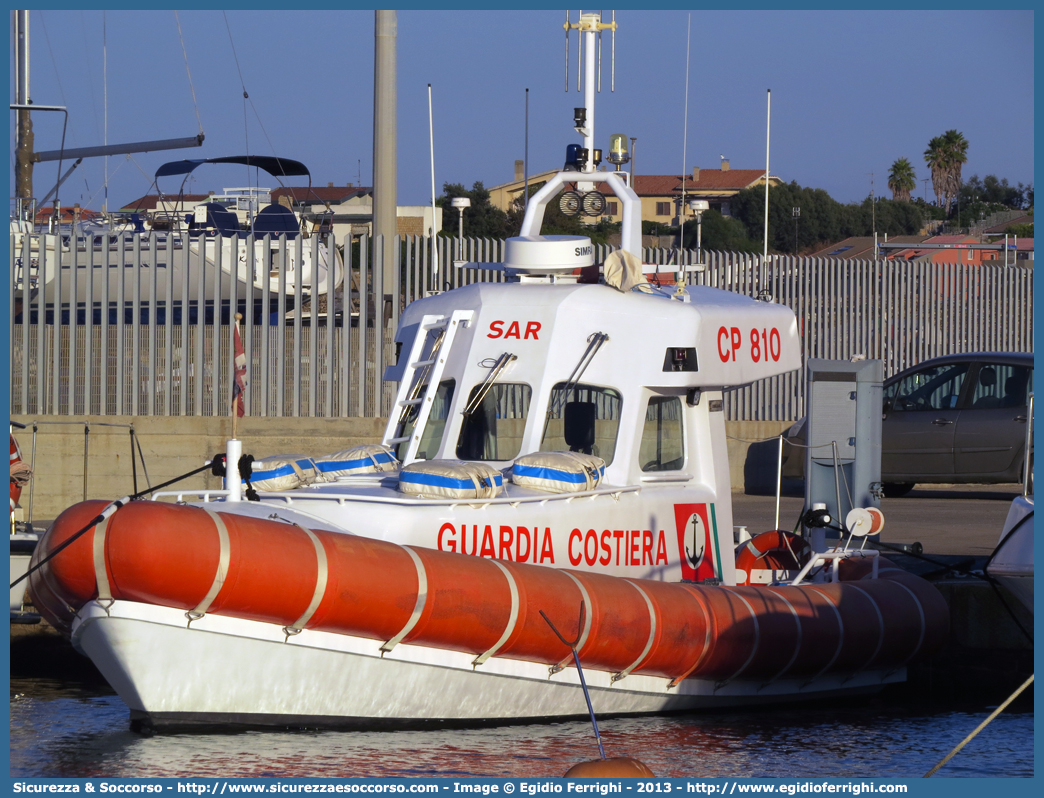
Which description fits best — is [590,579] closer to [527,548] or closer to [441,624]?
[527,548]

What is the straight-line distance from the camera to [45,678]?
33.9 feet

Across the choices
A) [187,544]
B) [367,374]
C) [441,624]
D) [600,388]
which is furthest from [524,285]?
[367,374]

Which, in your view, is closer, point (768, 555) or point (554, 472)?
point (554, 472)

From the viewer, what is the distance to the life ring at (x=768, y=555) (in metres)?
9.92

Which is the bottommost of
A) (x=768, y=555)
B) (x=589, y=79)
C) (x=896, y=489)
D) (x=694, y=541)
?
(x=896, y=489)

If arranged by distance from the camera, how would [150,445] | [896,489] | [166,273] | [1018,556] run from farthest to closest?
[896,489], [166,273], [150,445], [1018,556]

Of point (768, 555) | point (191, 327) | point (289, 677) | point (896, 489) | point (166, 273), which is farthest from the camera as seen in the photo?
point (896, 489)

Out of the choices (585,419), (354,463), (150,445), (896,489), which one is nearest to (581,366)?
(585,419)

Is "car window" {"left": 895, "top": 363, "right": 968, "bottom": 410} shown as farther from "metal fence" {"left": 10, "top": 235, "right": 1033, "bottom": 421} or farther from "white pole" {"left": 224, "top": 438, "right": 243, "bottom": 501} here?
"white pole" {"left": 224, "top": 438, "right": 243, "bottom": 501}

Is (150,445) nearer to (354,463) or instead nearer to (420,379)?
(420,379)

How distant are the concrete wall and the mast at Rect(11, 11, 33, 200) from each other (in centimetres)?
556

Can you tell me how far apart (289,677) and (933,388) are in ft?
33.3

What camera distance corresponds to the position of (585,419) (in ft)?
27.6

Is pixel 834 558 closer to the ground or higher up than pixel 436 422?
closer to the ground
